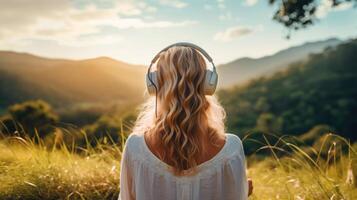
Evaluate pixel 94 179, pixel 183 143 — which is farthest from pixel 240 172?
pixel 94 179

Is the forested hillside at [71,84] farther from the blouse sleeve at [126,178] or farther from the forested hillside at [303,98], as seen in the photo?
the blouse sleeve at [126,178]

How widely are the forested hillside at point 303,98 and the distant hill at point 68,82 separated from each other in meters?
8.01

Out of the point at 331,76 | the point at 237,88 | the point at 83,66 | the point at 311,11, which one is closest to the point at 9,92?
the point at 83,66

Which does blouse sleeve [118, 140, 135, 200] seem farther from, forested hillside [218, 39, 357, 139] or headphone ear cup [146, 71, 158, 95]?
forested hillside [218, 39, 357, 139]

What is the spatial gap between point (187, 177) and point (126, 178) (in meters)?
0.28

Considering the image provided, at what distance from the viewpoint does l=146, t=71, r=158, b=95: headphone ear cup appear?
7.91 ft

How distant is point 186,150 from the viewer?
7.73ft

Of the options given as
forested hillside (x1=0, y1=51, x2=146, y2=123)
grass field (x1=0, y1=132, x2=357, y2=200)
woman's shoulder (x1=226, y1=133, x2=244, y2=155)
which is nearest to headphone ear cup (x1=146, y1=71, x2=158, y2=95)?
woman's shoulder (x1=226, y1=133, x2=244, y2=155)

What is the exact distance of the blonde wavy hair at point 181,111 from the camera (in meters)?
2.35

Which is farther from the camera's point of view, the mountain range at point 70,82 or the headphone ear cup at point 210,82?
the mountain range at point 70,82

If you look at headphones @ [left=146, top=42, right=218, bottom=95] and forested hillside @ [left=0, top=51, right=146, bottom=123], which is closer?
headphones @ [left=146, top=42, right=218, bottom=95]

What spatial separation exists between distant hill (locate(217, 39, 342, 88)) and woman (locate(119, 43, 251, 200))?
46271 mm

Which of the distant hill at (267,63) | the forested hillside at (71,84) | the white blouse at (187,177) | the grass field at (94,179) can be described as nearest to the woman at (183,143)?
the white blouse at (187,177)

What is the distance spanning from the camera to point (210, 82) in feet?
7.87
